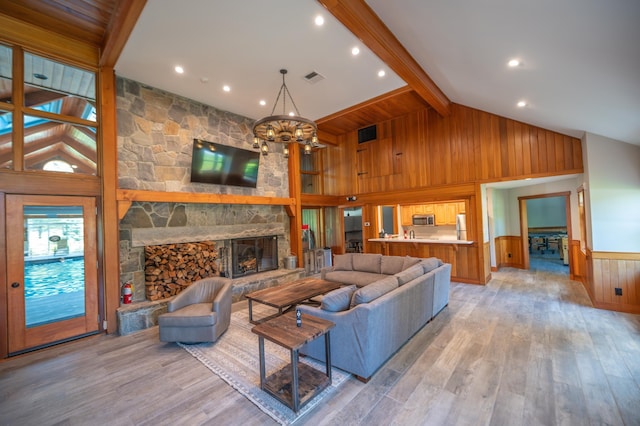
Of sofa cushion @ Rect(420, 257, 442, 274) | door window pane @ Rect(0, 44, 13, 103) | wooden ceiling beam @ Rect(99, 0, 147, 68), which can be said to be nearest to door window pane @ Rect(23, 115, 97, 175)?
door window pane @ Rect(0, 44, 13, 103)

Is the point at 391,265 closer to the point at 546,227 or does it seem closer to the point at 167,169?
the point at 167,169

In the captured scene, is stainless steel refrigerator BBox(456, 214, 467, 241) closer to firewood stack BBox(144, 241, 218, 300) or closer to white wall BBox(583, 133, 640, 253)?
white wall BBox(583, 133, 640, 253)

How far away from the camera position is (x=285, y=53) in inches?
150

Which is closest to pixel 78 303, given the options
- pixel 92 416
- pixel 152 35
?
pixel 92 416

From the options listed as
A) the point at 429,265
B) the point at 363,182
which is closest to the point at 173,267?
the point at 429,265

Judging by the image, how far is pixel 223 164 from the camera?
5.48m

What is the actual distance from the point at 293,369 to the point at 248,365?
1.03m

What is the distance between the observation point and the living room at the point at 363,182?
3936 millimetres

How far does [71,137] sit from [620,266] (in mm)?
8578

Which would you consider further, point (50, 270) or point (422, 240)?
point (422, 240)

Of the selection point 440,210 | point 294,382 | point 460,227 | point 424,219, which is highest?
point 440,210

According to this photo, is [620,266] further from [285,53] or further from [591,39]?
[285,53]

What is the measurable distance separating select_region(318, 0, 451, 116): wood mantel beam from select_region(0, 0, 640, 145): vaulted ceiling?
0.05ft

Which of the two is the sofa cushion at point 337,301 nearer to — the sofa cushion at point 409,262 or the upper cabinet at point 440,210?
the sofa cushion at point 409,262
